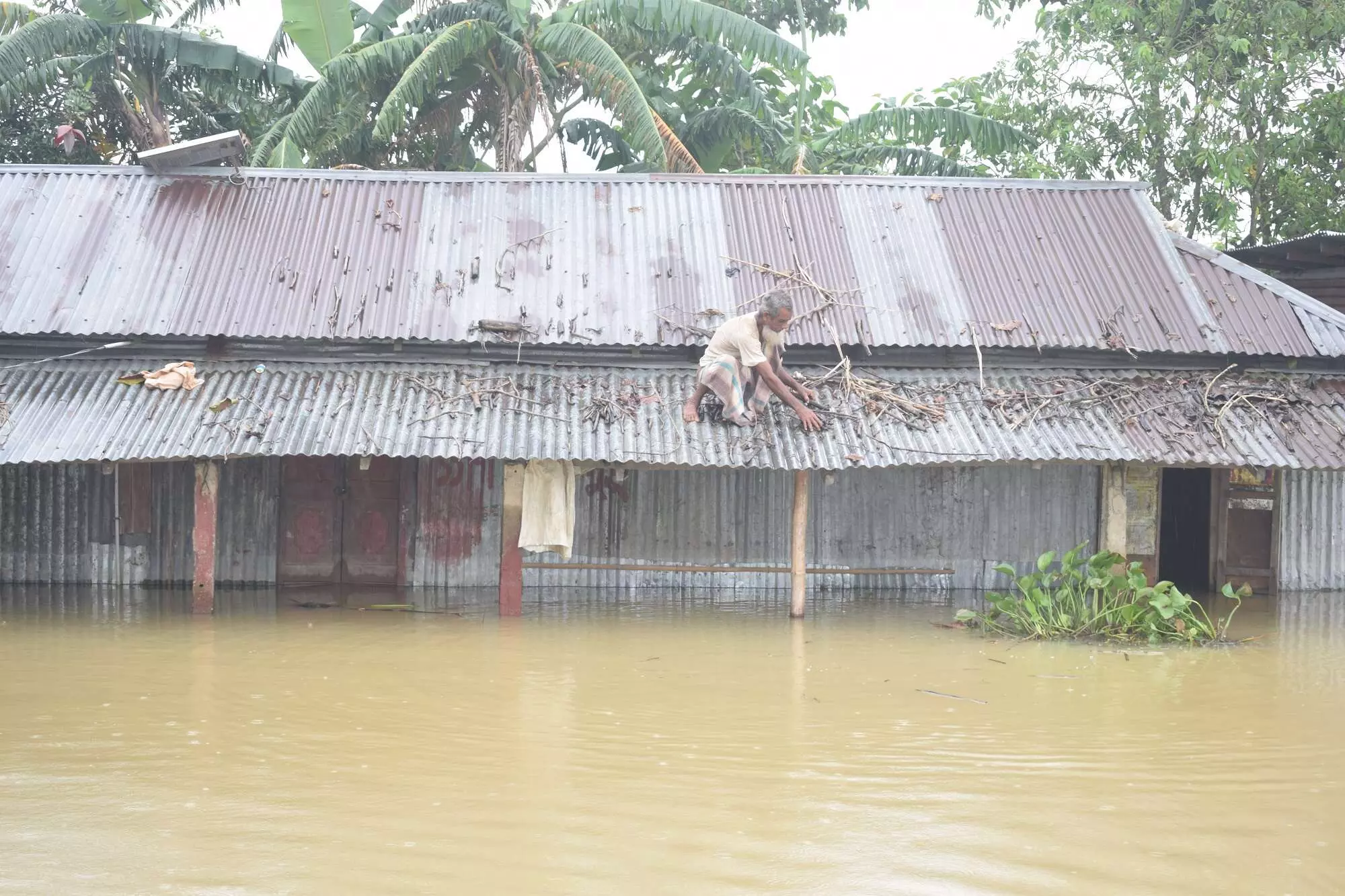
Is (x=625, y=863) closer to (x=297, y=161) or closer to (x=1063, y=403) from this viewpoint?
(x=1063, y=403)

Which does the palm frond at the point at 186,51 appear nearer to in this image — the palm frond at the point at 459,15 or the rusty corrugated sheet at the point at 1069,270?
the palm frond at the point at 459,15

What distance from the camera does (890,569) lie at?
12320 mm

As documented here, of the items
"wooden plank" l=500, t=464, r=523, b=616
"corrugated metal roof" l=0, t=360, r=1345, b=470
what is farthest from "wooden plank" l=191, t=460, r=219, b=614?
"wooden plank" l=500, t=464, r=523, b=616

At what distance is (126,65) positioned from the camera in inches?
714

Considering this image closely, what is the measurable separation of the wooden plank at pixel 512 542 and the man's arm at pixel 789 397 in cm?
224

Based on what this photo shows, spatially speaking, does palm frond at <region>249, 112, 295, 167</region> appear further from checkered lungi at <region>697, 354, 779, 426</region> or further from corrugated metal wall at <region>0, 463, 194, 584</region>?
checkered lungi at <region>697, 354, 779, 426</region>

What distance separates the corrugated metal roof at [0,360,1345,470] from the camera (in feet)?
32.9

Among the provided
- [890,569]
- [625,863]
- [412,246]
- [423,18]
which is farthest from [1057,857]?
[423,18]

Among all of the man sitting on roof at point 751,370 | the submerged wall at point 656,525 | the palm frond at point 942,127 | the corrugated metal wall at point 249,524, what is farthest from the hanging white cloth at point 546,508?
the palm frond at point 942,127

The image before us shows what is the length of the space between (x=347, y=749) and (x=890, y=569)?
23.9ft

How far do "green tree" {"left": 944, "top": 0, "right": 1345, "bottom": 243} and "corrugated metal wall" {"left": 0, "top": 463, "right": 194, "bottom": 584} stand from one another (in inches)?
512

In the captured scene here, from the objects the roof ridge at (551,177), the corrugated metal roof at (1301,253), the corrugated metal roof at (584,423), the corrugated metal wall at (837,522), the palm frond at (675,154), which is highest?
the palm frond at (675,154)

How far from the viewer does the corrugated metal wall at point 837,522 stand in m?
12.3

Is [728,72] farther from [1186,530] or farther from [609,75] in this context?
[1186,530]
